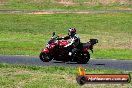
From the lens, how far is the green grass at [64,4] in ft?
250

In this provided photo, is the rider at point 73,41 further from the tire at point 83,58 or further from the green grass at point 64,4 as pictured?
the green grass at point 64,4

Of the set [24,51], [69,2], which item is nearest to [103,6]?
[69,2]

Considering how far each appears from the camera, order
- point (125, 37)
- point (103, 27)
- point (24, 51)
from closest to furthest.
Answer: point (24, 51)
point (125, 37)
point (103, 27)

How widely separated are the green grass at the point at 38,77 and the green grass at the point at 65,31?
7.68m

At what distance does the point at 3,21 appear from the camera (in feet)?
183

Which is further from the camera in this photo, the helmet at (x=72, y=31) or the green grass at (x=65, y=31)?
the green grass at (x=65, y=31)

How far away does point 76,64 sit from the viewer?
24.5m

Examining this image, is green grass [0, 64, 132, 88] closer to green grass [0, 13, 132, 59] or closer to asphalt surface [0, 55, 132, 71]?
asphalt surface [0, 55, 132, 71]

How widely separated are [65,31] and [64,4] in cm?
3246

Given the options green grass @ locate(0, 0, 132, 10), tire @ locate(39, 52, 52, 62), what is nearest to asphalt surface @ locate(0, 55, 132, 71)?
tire @ locate(39, 52, 52, 62)

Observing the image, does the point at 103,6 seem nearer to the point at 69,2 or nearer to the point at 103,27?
the point at 69,2

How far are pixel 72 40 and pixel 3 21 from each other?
32466 mm

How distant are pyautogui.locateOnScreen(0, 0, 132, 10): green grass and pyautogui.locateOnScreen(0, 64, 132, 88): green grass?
179 feet

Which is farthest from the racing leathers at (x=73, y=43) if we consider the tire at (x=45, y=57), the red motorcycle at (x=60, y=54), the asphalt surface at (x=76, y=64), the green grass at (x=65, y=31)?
the green grass at (x=65, y=31)
